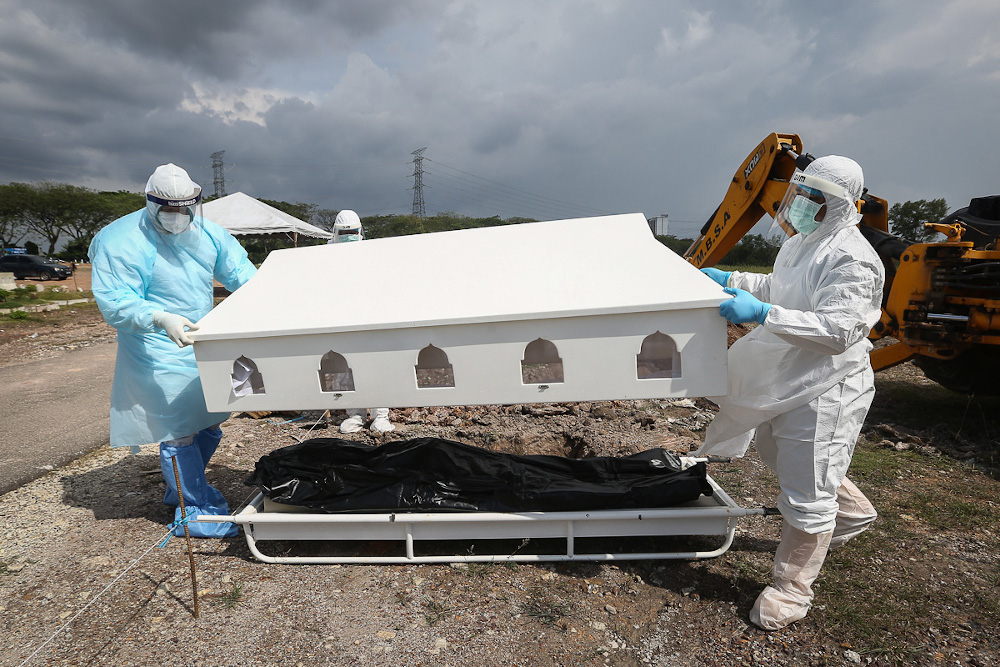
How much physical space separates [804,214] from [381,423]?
3945mm

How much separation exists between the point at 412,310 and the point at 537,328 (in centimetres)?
61

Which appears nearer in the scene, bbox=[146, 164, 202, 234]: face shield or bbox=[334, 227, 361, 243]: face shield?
bbox=[146, 164, 202, 234]: face shield

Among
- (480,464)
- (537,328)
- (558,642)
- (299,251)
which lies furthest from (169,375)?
(558,642)

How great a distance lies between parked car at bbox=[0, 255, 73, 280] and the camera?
21.1 meters

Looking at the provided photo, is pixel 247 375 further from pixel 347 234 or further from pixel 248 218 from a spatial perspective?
pixel 248 218

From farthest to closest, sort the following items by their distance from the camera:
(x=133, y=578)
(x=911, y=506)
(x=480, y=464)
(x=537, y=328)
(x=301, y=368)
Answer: (x=911, y=506) → (x=480, y=464) → (x=133, y=578) → (x=301, y=368) → (x=537, y=328)

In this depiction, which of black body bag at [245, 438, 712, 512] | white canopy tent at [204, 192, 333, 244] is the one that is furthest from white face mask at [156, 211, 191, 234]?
white canopy tent at [204, 192, 333, 244]

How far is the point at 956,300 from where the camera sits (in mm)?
3900

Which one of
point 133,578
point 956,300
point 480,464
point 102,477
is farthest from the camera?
point 102,477

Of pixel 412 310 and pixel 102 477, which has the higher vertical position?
pixel 412 310

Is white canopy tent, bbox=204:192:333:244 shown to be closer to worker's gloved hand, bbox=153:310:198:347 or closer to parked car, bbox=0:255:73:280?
parked car, bbox=0:255:73:280

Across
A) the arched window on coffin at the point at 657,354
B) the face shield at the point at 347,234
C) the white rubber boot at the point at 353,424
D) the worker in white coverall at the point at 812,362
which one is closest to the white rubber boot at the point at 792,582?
the worker in white coverall at the point at 812,362

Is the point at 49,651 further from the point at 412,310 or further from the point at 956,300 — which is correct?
the point at 956,300

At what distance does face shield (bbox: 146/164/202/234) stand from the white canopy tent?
44.6ft
